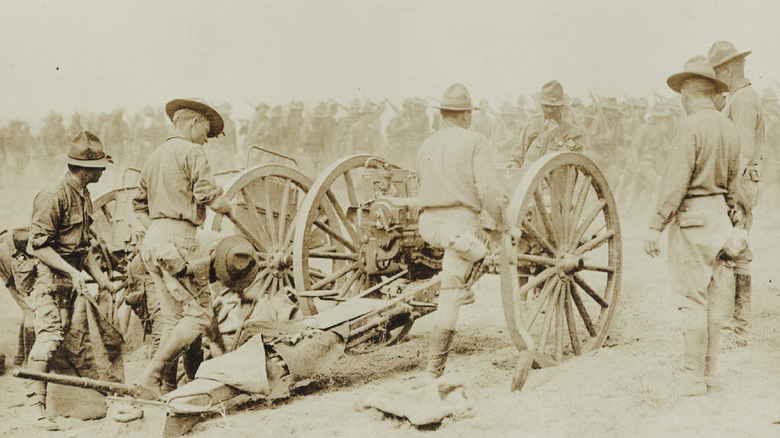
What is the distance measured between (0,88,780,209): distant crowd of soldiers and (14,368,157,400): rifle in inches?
625

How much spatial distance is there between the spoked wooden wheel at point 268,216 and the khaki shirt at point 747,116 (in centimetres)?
375

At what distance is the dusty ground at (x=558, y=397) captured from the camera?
4.04 meters

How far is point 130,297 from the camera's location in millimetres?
6121

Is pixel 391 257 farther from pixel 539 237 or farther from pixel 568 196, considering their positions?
pixel 568 196

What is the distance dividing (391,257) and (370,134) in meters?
15.4

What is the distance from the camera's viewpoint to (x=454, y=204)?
4.86m

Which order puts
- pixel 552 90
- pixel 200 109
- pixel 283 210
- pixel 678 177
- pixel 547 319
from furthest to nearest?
pixel 552 90
pixel 283 210
pixel 547 319
pixel 200 109
pixel 678 177

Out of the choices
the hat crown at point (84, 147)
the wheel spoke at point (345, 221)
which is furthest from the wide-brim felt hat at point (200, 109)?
the wheel spoke at point (345, 221)

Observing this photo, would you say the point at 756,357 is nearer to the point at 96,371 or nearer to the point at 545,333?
the point at 545,333

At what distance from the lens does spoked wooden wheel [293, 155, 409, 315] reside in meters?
5.83

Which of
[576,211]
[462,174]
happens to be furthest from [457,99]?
[576,211]

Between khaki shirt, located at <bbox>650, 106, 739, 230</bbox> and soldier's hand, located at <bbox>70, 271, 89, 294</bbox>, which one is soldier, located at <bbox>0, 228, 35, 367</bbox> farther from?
khaki shirt, located at <bbox>650, 106, 739, 230</bbox>

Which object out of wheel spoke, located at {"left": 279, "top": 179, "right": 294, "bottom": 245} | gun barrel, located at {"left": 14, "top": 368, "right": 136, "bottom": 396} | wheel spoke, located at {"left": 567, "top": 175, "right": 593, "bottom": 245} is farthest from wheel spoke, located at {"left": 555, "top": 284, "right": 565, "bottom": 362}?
gun barrel, located at {"left": 14, "top": 368, "right": 136, "bottom": 396}

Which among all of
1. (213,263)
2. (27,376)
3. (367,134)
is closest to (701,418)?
(213,263)
